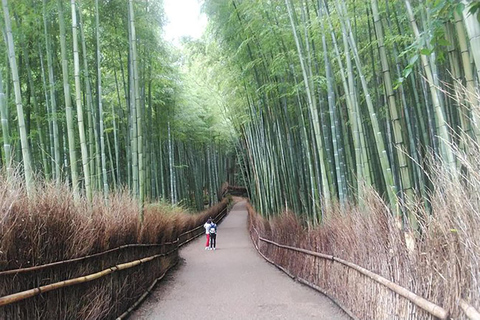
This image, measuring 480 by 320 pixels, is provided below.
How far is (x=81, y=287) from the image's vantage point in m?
2.81

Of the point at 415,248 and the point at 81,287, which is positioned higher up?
the point at 415,248

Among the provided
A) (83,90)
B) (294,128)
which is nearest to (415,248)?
(294,128)

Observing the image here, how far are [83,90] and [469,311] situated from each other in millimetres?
6445

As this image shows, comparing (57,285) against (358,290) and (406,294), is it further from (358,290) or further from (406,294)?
(358,290)

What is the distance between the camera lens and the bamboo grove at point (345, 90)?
9.93 ft

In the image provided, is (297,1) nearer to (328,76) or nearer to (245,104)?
(328,76)

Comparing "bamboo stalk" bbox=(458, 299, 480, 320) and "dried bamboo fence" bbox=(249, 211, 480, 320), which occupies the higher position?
"bamboo stalk" bbox=(458, 299, 480, 320)

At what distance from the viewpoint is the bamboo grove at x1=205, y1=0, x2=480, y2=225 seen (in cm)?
303

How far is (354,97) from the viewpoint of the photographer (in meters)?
3.80

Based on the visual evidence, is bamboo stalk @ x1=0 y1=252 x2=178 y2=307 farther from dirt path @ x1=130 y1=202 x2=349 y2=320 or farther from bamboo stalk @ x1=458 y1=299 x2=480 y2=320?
bamboo stalk @ x1=458 y1=299 x2=480 y2=320

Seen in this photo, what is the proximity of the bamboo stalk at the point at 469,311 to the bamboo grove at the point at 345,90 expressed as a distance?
3.83ft

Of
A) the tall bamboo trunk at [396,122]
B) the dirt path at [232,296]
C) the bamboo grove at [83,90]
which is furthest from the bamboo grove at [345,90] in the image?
the bamboo grove at [83,90]

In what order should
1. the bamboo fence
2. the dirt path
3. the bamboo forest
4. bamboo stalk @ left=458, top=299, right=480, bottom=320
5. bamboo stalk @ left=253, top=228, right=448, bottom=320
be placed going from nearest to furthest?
bamboo stalk @ left=458, top=299, right=480, bottom=320 < the bamboo fence < bamboo stalk @ left=253, top=228, right=448, bottom=320 < the bamboo forest < the dirt path

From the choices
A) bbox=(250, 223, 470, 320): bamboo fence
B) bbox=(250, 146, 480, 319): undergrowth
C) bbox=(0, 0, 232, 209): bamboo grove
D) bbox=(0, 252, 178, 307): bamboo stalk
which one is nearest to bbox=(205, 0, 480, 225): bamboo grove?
bbox=(250, 146, 480, 319): undergrowth
